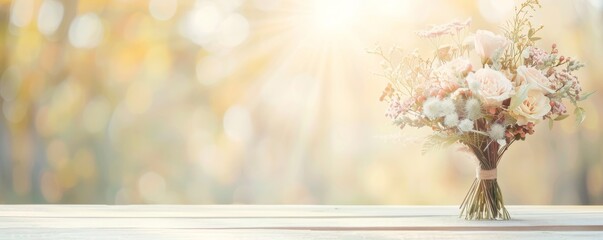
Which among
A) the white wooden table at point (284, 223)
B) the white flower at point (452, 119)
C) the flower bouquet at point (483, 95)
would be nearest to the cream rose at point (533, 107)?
the flower bouquet at point (483, 95)

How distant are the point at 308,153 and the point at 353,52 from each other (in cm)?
35

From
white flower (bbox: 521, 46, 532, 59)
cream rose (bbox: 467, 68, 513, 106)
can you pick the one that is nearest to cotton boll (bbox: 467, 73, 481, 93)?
cream rose (bbox: 467, 68, 513, 106)

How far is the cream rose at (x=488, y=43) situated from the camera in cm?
155

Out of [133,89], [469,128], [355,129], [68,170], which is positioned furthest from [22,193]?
[469,128]

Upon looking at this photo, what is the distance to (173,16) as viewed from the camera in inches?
99.8

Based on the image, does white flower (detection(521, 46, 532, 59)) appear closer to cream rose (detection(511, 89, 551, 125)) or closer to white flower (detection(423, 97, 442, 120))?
cream rose (detection(511, 89, 551, 125))

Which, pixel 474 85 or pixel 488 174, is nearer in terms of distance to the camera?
pixel 474 85

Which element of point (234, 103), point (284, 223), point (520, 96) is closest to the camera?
point (520, 96)

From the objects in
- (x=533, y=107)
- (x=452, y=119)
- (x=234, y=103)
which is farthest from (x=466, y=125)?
(x=234, y=103)

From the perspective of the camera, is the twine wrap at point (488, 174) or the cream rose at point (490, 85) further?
the twine wrap at point (488, 174)

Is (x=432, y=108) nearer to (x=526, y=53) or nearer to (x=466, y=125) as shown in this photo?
(x=466, y=125)

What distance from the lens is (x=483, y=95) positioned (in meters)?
1.48

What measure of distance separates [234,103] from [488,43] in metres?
A: 1.14

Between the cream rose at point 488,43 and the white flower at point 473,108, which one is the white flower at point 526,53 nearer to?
the cream rose at point 488,43
